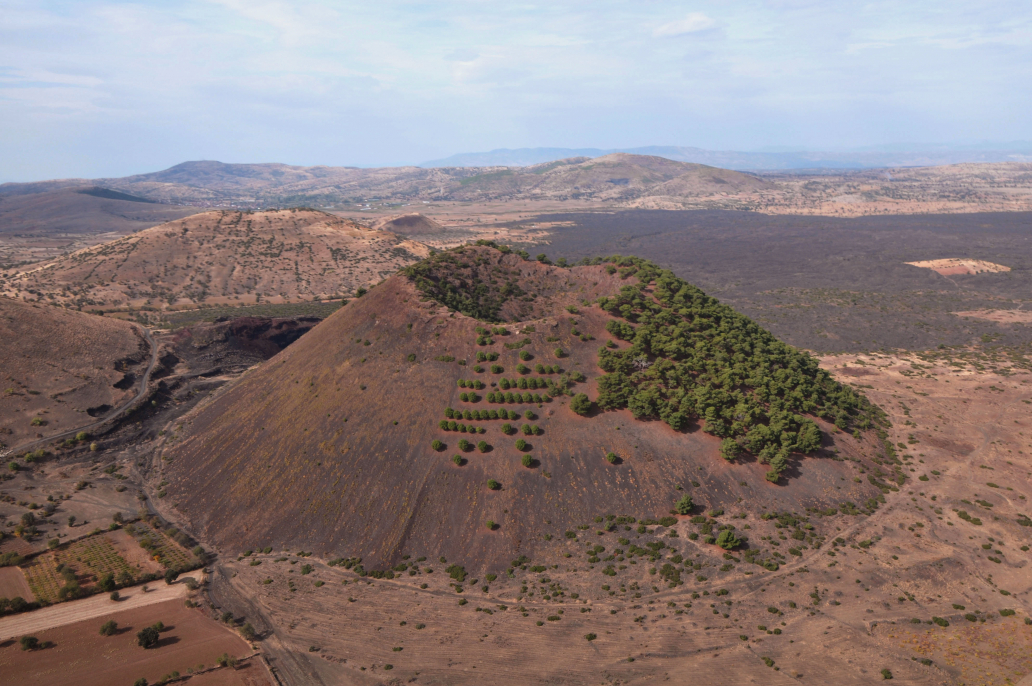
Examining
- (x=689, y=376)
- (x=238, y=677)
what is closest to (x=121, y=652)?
(x=238, y=677)

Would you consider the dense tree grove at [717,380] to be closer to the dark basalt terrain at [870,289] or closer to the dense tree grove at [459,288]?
the dense tree grove at [459,288]

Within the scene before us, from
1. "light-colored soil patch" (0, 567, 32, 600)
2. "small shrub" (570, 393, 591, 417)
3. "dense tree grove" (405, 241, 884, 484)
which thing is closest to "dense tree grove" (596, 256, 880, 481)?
"dense tree grove" (405, 241, 884, 484)

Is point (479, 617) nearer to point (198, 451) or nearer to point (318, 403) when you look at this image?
point (318, 403)

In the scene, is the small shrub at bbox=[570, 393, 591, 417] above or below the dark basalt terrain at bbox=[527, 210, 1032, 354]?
below

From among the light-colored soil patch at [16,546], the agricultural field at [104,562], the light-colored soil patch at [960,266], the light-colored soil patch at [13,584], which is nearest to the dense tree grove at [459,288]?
the agricultural field at [104,562]

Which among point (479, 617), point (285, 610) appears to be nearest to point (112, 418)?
A: point (285, 610)

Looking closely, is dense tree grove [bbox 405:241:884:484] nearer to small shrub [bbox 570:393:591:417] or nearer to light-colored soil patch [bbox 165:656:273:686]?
small shrub [bbox 570:393:591:417]
